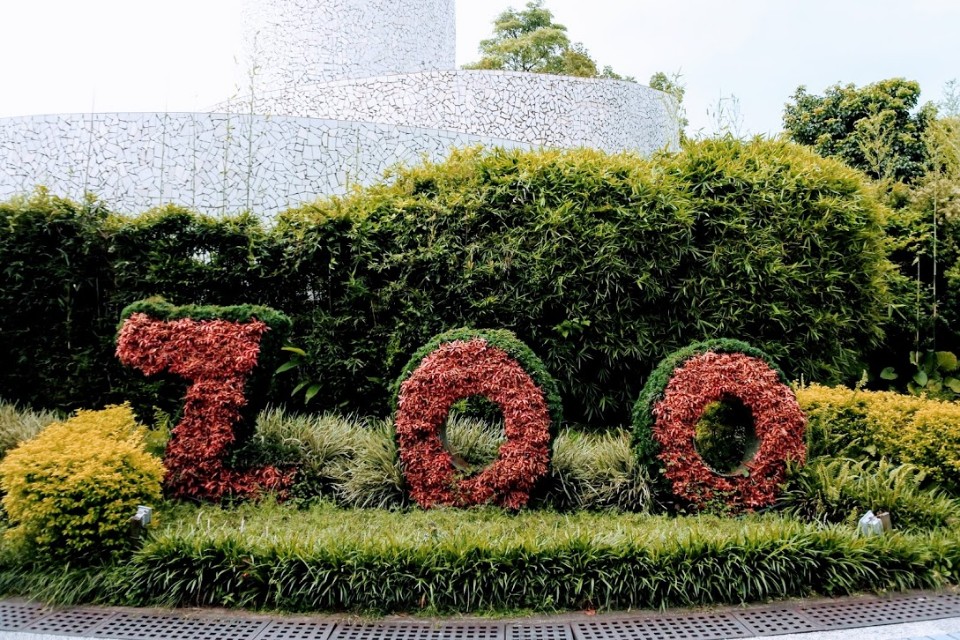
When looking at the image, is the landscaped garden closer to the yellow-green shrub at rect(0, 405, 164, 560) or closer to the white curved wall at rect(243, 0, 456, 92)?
the yellow-green shrub at rect(0, 405, 164, 560)

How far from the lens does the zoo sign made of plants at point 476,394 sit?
14.2 feet

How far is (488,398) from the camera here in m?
4.52

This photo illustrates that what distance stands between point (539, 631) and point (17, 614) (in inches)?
101

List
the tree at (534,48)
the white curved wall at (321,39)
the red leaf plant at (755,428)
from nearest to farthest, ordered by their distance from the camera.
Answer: the red leaf plant at (755,428) < the white curved wall at (321,39) < the tree at (534,48)

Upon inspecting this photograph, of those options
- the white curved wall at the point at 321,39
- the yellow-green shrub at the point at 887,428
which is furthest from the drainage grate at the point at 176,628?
the white curved wall at the point at 321,39

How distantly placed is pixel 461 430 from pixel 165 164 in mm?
6931

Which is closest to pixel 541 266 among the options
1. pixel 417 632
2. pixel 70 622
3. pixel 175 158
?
pixel 417 632

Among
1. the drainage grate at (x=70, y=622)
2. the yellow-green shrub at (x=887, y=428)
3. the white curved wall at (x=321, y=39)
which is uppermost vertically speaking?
the white curved wall at (x=321, y=39)

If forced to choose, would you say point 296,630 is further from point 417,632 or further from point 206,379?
point 206,379

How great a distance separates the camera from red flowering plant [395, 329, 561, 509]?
4.33 meters

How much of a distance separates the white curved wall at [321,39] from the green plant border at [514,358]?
913cm

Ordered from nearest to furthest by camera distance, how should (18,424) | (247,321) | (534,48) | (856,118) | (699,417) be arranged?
1. (699,417)
2. (247,321)
3. (18,424)
4. (856,118)
5. (534,48)

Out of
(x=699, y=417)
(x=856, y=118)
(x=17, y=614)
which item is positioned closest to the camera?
(x=17, y=614)

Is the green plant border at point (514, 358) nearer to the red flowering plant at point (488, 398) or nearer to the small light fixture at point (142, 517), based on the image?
the red flowering plant at point (488, 398)
